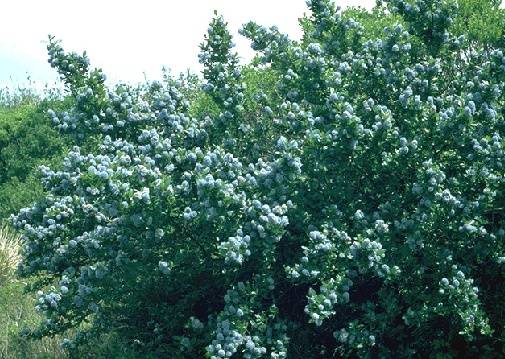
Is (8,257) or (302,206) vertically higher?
(8,257)

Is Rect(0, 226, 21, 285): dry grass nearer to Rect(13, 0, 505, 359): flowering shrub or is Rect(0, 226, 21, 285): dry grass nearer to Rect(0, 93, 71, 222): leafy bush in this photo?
Rect(0, 93, 71, 222): leafy bush

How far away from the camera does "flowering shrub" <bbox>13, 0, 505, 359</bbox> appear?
5.34m

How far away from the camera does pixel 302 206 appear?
5734 mm

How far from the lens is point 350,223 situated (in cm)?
578

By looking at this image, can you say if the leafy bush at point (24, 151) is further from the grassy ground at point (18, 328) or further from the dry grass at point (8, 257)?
the grassy ground at point (18, 328)

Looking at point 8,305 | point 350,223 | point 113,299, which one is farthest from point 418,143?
point 8,305

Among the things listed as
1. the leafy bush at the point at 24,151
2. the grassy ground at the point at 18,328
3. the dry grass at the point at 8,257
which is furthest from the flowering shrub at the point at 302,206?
the leafy bush at the point at 24,151

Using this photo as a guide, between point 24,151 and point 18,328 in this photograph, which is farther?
point 24,151

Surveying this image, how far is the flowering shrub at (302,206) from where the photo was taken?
534cm

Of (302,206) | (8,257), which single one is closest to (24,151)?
(8,257)

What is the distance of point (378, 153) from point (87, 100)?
98.4 inches

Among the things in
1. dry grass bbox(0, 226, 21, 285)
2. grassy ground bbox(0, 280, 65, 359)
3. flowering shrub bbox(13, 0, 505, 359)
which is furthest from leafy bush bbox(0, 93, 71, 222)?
flowering shrub bbox(13, 0, 505, 359)

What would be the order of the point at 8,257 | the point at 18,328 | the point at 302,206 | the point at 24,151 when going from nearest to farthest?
the point at 302,206, the point at 18,328, the point at 8,257, the point at 24,151

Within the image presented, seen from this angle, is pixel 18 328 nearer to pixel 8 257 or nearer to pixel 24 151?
pixel 8 257
